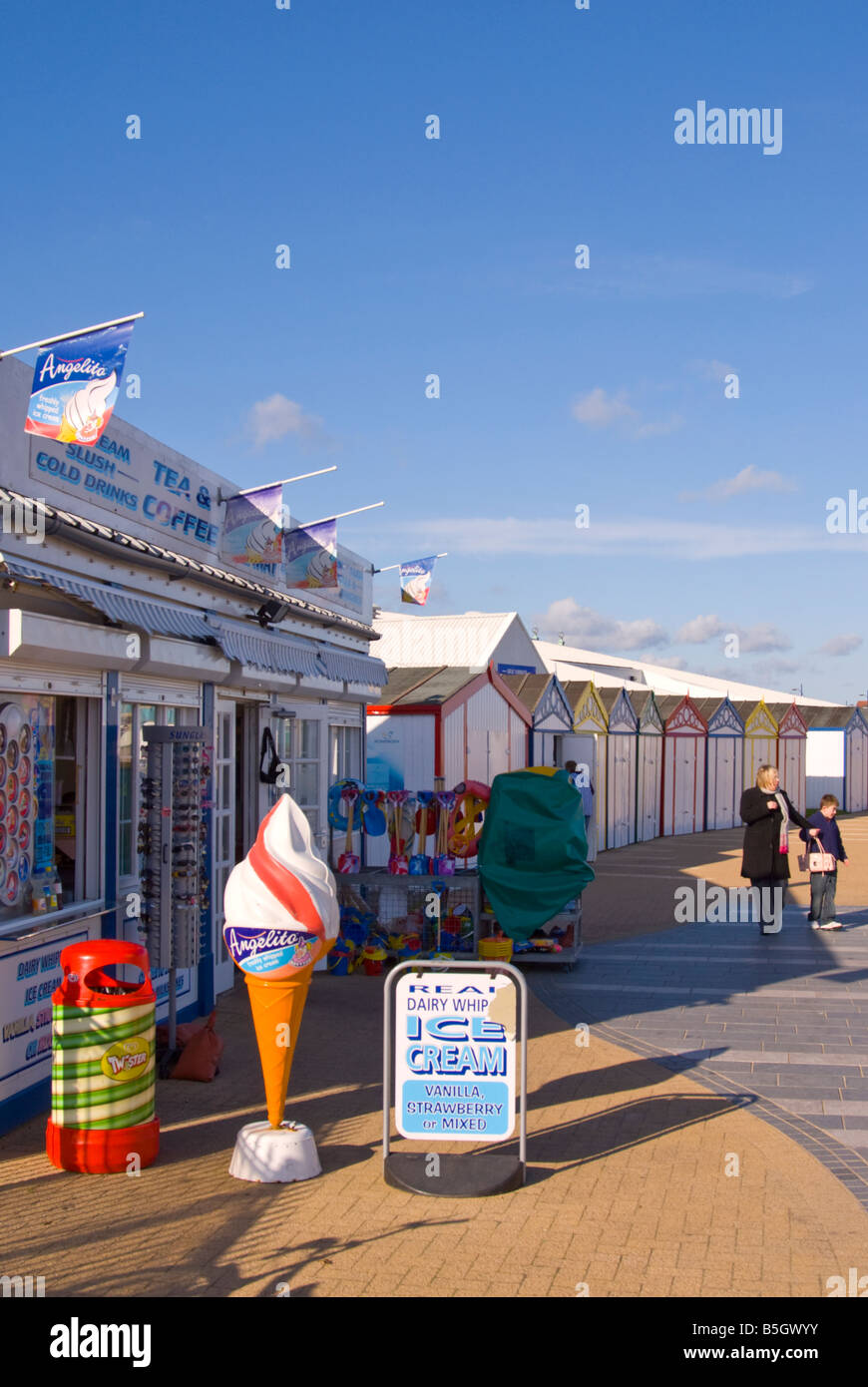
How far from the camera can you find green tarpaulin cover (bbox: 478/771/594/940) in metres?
11.4

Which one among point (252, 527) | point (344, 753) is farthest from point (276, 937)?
point (344, 753)

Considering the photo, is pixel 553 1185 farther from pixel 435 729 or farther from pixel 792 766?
pixel 792 766

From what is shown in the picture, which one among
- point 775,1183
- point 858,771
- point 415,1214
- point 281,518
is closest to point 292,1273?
point 415,1214

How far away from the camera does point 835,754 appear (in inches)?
1548

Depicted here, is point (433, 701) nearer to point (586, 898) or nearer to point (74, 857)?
point (586, 898)

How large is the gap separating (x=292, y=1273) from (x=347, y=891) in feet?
23.0

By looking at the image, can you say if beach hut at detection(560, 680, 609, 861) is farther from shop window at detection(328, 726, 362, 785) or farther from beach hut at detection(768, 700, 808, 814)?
beach hut at detection(768, 700, 808, 814)

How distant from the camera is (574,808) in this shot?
11.5 m

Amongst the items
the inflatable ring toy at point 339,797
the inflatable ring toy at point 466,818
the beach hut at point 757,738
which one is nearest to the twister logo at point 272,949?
the inflatable ring toy at point 466,818

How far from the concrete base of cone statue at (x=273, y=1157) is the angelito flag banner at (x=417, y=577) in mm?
11381

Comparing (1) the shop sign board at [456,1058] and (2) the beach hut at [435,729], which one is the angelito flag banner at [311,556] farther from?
(1) the shop sign board at [456,1058]

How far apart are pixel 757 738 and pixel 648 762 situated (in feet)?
19.1

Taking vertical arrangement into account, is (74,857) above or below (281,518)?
below
